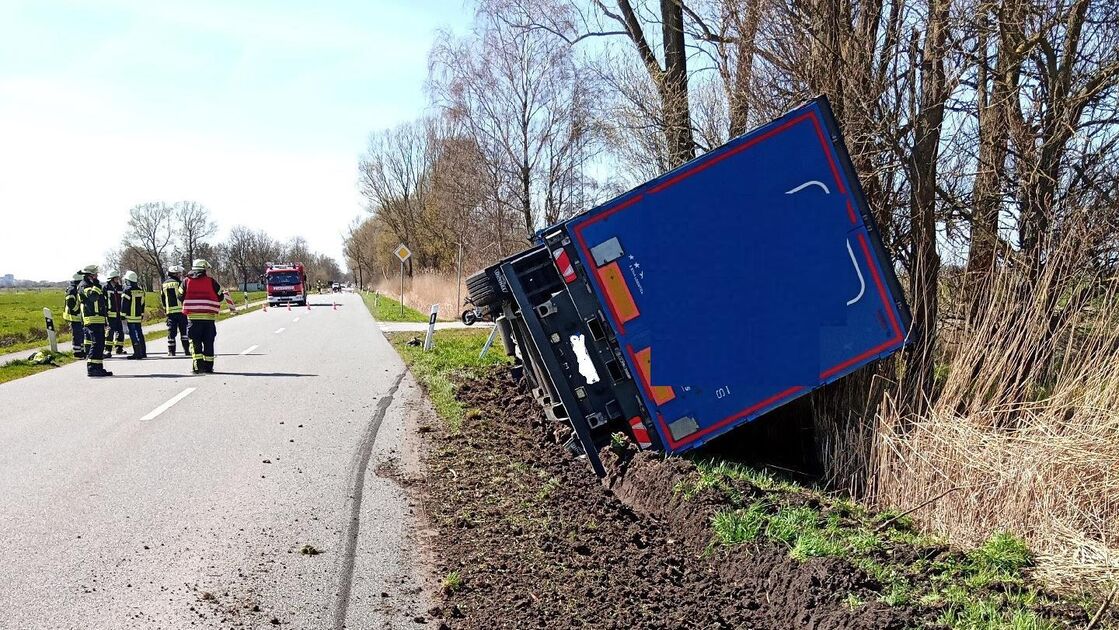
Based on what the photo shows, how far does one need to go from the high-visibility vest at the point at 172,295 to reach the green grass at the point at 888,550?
45.6 feet

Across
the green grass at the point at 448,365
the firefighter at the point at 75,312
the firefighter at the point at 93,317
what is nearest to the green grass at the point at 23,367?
the firefighter at the point at 75,312

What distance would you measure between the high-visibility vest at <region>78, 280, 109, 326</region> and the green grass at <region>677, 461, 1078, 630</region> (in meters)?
12.6

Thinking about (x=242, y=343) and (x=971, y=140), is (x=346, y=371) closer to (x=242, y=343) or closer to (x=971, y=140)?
(x=242, y=343)

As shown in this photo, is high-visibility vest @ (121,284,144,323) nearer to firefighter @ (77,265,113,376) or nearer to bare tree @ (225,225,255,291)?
firefighter @ (77,265,113,376)

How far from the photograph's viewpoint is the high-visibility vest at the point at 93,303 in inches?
611

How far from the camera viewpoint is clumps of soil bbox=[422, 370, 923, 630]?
4.36 meters

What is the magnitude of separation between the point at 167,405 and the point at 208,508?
5262mm

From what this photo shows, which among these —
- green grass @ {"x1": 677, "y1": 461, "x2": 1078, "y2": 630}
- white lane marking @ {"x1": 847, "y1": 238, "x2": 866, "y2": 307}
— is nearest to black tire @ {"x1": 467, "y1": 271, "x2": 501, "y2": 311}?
green grass @ {"x1": 677, "y1": 461, "x2": 1078, "y2": 630}

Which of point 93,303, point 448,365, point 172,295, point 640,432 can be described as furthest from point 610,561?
point 172,295

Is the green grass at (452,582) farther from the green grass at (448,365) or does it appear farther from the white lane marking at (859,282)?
the green grass at (448,365)

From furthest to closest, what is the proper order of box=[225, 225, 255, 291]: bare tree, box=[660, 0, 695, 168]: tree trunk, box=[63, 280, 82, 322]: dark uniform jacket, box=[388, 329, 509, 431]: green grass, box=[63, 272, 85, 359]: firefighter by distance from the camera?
box=[225, 225, 255, 291]: bare tree < box=[63, 280, 82, 322]: dark uniform jacket < box=[63, 272, 85, 359]: firefighter < box=[660, 0, 695, 168]: tree trunk < box=[388, 329, 509, 431]: green grass

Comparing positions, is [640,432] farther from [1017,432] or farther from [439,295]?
[439,295]

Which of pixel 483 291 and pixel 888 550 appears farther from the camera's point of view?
pixel 483 291

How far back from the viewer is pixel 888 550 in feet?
16.3
